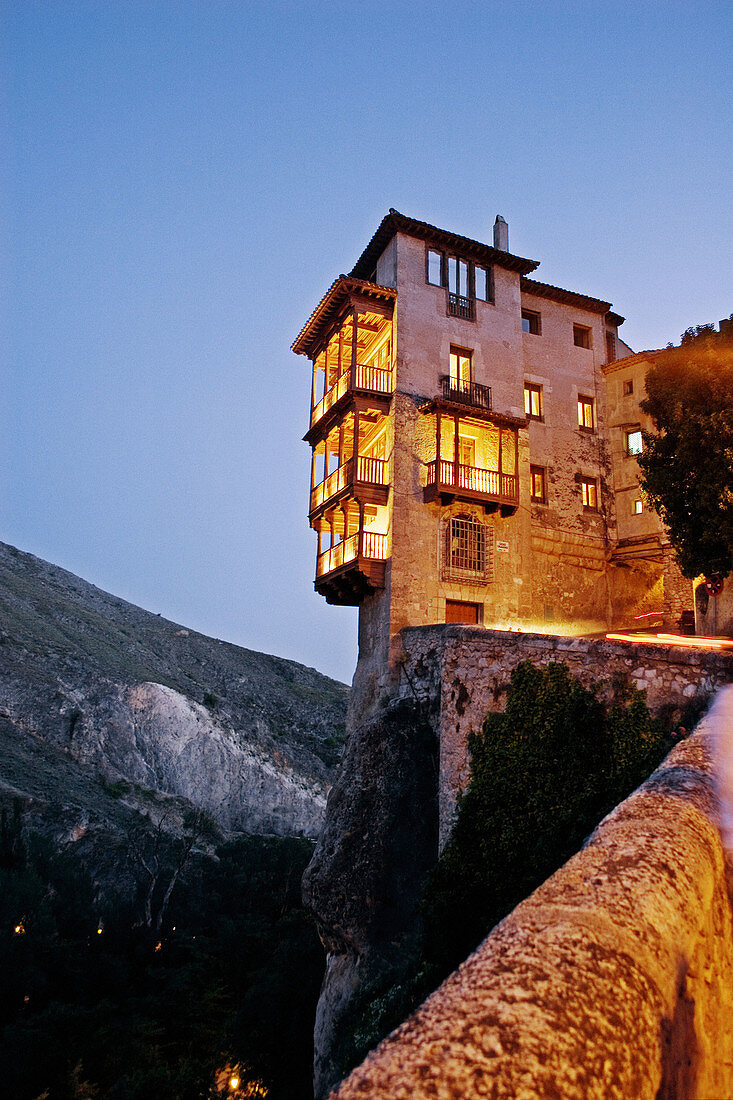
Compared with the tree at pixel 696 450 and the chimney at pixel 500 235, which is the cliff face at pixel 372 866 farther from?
the chimney at pixel 500 235

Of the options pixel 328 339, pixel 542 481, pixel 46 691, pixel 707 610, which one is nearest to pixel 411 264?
pixel 328 339

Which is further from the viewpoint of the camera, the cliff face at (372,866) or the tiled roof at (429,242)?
the tiled roof at (429,242)

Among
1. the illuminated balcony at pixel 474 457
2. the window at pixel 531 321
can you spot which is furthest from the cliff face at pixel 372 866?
the window at pixel 531 321

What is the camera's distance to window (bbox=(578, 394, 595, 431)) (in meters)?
32.8

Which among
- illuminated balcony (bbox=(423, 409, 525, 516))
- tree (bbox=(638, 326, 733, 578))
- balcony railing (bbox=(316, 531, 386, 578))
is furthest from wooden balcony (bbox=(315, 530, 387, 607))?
tree (bbox=(638, 326, 733, 578))

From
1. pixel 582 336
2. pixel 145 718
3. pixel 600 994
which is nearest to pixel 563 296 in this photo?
pixel 582 336

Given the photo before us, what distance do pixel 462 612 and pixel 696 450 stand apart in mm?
9792

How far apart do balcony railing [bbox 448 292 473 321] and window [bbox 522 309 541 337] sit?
13.5ft

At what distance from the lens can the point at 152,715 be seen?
6378 centimetres

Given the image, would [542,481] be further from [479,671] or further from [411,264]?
[479,671]

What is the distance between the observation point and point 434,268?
2958 centimetres

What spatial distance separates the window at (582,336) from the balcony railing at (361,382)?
35.3 ft

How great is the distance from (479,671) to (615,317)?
25.4 meters

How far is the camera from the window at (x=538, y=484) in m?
30.5
